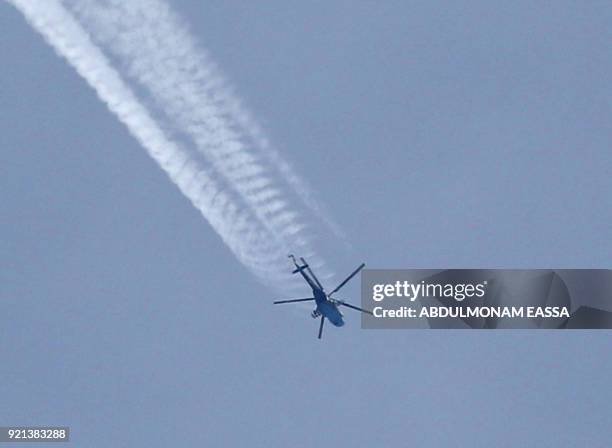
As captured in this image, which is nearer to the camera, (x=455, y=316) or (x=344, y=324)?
(x=344, y=324)

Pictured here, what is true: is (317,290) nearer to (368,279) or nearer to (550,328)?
(368,279)

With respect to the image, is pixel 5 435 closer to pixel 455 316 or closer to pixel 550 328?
pixel 455 316

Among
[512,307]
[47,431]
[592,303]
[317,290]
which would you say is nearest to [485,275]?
[512,307]

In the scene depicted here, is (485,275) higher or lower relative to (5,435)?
higher

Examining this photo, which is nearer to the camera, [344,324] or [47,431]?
[344,324]

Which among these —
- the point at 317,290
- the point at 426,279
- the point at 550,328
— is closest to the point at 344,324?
the point at 317,290

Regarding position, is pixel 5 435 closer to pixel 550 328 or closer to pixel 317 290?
pixel 317 290

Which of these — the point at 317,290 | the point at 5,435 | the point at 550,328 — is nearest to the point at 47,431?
the point at 5,435
